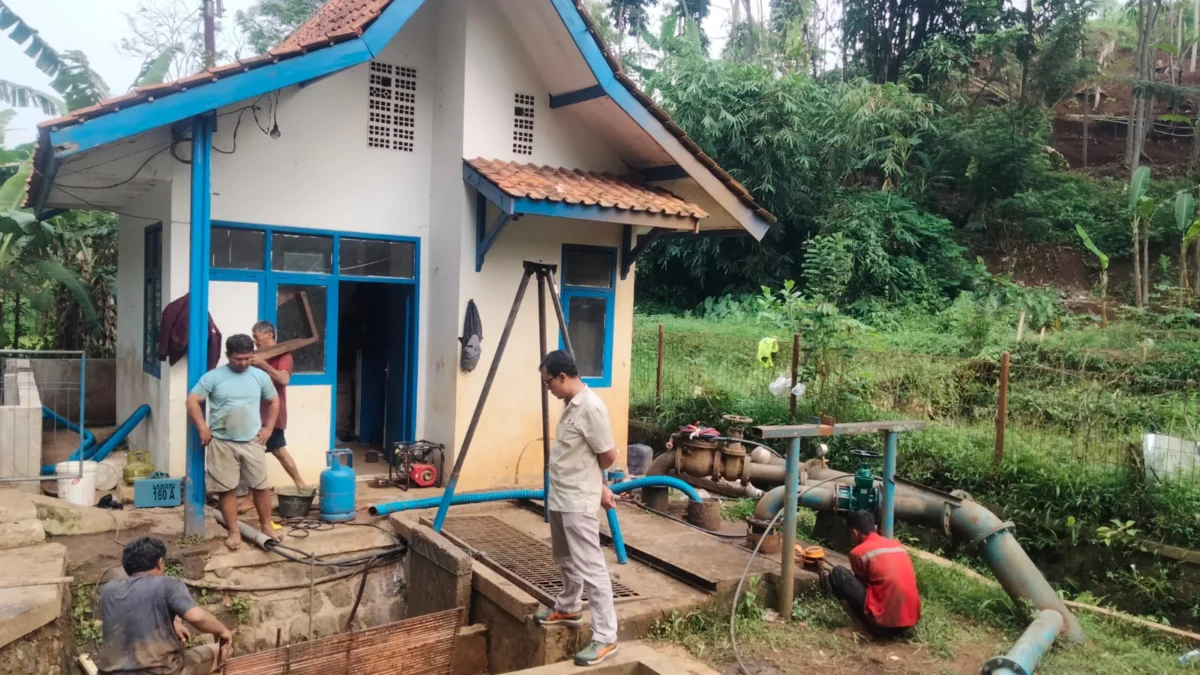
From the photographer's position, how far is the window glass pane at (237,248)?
780cm

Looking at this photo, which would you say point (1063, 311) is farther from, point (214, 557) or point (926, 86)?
point (214, 557)

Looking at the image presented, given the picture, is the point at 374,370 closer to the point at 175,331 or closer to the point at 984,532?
the point at 175,331

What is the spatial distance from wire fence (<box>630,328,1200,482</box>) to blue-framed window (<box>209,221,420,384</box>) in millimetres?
4706

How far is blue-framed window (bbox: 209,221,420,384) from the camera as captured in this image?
7.89m

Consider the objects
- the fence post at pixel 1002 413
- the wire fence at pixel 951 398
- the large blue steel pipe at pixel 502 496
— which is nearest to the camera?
the large blue steel pipe at pixel 502 496

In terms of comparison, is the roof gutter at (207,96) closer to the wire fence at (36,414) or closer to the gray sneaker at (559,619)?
the wire fence at (36,414)

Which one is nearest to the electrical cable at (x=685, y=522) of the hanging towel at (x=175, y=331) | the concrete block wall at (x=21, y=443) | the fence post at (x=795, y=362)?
the fence post at (x=795, y=362)

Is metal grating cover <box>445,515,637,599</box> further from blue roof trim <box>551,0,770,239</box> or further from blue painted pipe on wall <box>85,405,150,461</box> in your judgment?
blue roof trim <box>551,0,770,239</box>

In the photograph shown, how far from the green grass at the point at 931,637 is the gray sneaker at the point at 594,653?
24.4 inches

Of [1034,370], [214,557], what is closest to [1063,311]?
[1034,370]

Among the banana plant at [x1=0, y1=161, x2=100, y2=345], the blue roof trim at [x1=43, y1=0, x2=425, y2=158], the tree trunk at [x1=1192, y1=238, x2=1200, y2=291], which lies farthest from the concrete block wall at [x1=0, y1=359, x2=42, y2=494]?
the tree trunk at [x1=1192, y1=238, x2=1200, y2=291]

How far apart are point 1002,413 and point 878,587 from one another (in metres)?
3.38

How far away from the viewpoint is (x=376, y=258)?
8.64 meters

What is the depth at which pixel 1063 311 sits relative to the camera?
1764cm
